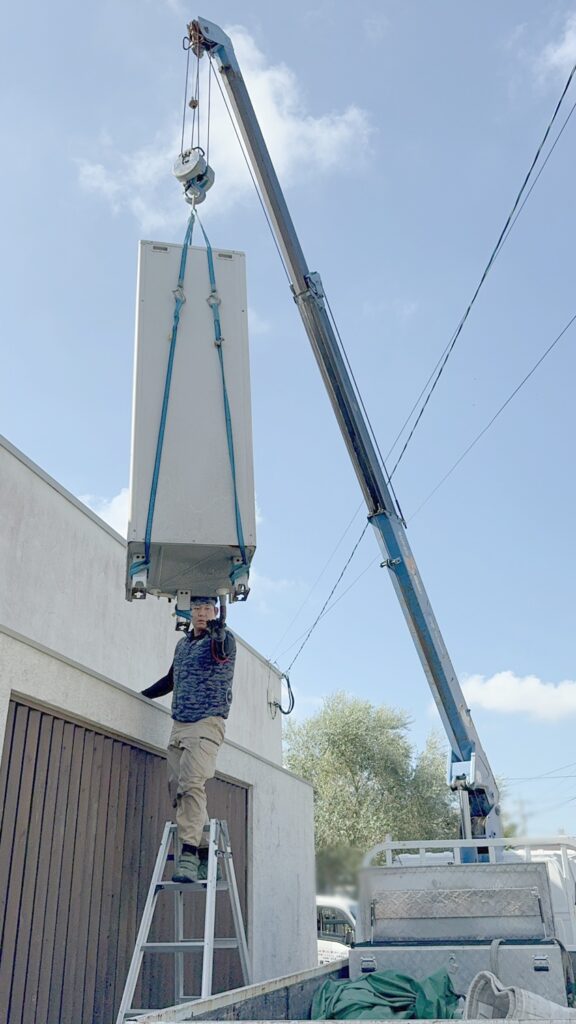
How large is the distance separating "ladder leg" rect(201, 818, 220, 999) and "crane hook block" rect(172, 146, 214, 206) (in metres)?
4.45

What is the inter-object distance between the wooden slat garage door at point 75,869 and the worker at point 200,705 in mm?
363

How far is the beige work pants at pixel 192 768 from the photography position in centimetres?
520

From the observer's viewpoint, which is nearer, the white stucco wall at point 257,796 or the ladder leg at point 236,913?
the white stucco wall at point 257,796

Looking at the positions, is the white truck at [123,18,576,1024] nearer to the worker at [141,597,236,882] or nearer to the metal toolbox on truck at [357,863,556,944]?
the metal toolbox on truck at [357,863,556,944]

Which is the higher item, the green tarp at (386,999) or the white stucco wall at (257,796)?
the white stucco wall at (257,796)

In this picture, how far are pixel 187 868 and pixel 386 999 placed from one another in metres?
1.30

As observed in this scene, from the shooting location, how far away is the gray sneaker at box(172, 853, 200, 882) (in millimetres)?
5000

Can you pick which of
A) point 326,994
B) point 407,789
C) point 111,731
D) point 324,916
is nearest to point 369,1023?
point 326,994

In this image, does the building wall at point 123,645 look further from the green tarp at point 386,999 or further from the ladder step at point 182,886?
the green tarp at point 386,999

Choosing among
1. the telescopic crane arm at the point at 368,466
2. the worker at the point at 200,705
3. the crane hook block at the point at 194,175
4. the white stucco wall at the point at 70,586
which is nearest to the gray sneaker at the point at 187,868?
the worker at the point at 200,705

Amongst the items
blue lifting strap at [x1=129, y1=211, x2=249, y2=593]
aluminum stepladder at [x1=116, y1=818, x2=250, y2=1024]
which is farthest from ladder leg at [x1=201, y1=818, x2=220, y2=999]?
blue lifting strap at [x1=129, y1=211, x2=249, y2=593]

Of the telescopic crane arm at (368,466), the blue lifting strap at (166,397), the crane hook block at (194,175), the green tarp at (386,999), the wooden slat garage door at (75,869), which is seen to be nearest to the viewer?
the green tarp at (386,999)

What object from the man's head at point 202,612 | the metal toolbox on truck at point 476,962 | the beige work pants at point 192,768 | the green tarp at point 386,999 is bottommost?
the green tarp at point 386,999

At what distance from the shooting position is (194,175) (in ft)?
22.4
